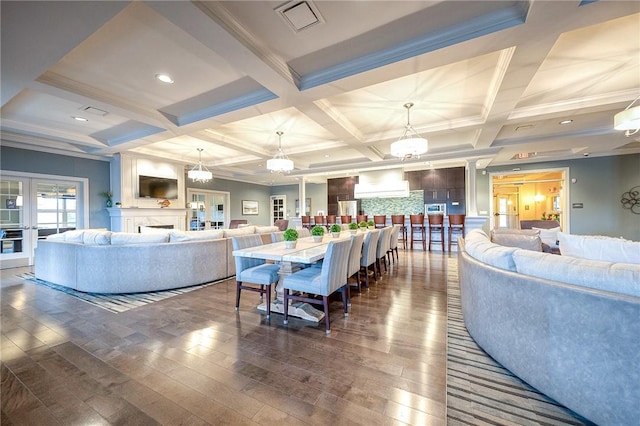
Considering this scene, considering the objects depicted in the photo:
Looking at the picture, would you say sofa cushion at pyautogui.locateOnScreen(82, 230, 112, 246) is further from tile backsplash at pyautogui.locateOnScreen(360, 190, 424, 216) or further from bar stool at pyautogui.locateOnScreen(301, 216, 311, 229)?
tile backsplash at pyautogui.locateOnScreen(360, 190, 424, 216)

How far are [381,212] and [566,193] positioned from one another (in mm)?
5479

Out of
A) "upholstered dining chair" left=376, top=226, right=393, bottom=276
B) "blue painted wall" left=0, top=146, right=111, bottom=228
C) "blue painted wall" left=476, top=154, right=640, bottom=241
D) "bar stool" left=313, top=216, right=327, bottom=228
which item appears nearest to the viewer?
"upholstered dining chair" left=376, top=226, right=393, bottom=276

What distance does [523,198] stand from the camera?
11172 mm

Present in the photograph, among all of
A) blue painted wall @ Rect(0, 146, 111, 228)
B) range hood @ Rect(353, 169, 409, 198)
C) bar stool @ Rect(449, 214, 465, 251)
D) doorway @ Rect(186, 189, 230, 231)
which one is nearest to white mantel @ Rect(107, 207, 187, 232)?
blue painted wall @ Rect(0, 146, 111, 228)

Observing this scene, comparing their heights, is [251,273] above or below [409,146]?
below

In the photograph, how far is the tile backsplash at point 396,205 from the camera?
909 cm

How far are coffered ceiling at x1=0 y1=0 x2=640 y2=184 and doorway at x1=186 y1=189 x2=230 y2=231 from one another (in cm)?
428

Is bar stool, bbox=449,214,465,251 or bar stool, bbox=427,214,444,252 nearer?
bar stool, bbox=449,214,465,251

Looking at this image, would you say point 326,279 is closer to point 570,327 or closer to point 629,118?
point 570,327

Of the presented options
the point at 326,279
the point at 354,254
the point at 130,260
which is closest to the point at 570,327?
the point at 326,279

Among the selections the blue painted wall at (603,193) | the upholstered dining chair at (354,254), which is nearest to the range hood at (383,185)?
the blue painted wall at (603,193)

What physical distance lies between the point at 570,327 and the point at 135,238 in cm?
459

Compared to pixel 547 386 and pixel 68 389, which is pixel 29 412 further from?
pixel 547 386

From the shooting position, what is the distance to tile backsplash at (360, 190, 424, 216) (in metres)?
9.09
